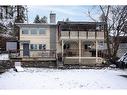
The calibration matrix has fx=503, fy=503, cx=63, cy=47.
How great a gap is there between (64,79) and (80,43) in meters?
0.32

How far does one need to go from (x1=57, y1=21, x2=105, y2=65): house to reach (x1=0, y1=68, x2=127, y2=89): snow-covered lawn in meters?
0.10

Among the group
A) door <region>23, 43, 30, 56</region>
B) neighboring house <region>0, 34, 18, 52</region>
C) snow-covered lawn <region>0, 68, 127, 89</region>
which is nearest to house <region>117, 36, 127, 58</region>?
snow-covered lawn <region>0, 68, 127, 89</region>

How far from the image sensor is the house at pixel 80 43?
3965mm

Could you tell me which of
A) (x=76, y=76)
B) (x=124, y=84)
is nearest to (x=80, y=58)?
(x=76, y=76)

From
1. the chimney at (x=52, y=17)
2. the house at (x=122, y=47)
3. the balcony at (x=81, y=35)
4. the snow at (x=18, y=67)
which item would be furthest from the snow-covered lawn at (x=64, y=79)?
the chimney at (x=52, y=17)

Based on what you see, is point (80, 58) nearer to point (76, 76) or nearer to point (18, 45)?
point (76, 76)

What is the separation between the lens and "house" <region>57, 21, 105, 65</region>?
396 cm

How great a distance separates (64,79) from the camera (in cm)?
402

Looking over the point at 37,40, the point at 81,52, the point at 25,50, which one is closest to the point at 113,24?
the point at 81,52

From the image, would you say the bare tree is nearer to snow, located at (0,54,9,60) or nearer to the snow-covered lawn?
the snow-covered lawn

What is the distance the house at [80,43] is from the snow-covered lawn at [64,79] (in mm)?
96

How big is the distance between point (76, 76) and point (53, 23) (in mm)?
462

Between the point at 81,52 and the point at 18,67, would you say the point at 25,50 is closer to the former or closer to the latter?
the point at 18,67
